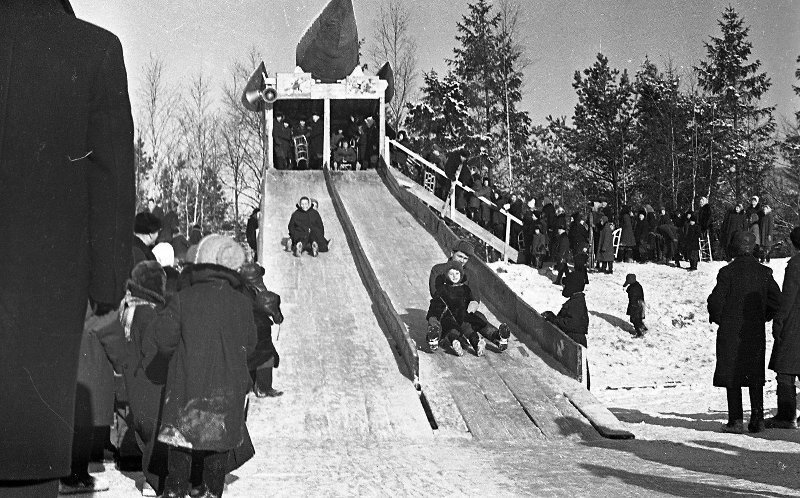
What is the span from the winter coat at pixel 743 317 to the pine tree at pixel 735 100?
1274 inches

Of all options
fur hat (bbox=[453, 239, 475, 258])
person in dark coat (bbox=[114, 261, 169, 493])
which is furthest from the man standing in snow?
person in dark coat (bbox=[114, 261, 169, 493])

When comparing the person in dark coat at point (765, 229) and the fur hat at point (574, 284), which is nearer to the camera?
the fur hat at point (574, 284)

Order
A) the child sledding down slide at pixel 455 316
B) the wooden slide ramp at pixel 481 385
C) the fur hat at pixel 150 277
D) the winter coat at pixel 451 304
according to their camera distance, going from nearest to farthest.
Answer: the fur hat at pixel 150 277 → the wooden slide ramp at pixel 481 385 → the child sledding down slide at pixel 455 316 → the winter coat at pixel 451 304

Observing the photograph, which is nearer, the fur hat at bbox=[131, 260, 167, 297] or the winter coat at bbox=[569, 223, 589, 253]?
the fur hat at bbox=[131, 260, 167, 297]

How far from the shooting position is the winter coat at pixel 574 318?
12.8 meters

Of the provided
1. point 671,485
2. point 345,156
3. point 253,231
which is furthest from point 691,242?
point 671,485

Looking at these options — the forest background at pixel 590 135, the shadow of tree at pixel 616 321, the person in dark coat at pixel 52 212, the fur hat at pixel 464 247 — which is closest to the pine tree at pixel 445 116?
the forest background at pixel 590 135

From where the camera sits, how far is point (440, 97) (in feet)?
146

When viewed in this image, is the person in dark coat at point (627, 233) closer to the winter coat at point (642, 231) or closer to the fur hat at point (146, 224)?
the winter coat at point (642, 231)

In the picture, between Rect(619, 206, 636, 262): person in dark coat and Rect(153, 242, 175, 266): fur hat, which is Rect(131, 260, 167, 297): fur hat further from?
Rect(619, 206, 636, 262): person in dark coat

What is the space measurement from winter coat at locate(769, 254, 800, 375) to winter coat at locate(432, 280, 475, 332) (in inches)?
169

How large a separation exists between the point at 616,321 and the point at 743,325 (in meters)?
10.4

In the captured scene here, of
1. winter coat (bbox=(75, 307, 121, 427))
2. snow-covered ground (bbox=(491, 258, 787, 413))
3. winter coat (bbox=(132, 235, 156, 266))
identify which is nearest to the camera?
winter coat (bbox=(75, 307, 121, 427))

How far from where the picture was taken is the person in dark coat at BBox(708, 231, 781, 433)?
838 cm
